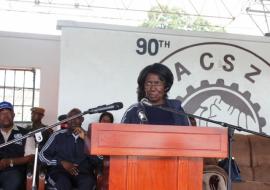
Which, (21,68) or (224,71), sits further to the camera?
(21,68)

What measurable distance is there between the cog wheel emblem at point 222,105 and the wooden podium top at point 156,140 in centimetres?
325

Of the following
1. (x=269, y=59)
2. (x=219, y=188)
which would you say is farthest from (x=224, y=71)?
(x=219, y=188)

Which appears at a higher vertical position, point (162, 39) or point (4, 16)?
point (4, 16)

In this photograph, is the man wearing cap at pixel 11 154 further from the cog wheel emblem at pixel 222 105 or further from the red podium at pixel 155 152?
the red podium at pixel 155 152

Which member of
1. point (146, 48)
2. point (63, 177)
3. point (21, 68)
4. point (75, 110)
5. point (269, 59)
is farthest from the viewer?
point (21, 68)

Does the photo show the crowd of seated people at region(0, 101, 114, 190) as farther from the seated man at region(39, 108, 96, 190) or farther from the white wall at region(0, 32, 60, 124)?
the white wall at region(0, 32, 60, 124)

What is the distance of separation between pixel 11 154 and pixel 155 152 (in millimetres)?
2789

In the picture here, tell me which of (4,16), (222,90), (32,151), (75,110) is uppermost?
(4,16)

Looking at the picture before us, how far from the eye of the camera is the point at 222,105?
5355 millimetres

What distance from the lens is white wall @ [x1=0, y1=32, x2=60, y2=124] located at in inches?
284

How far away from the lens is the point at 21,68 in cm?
768

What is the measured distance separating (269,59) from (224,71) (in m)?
0.65

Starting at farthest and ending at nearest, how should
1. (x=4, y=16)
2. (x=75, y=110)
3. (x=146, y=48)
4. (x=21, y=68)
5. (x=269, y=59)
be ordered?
(x=4, y=16), (x=21, y=68), (x=269, y=59), (x=146, y=48), (x=75, y=110)

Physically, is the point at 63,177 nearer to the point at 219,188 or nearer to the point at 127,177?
the point at 219,188
